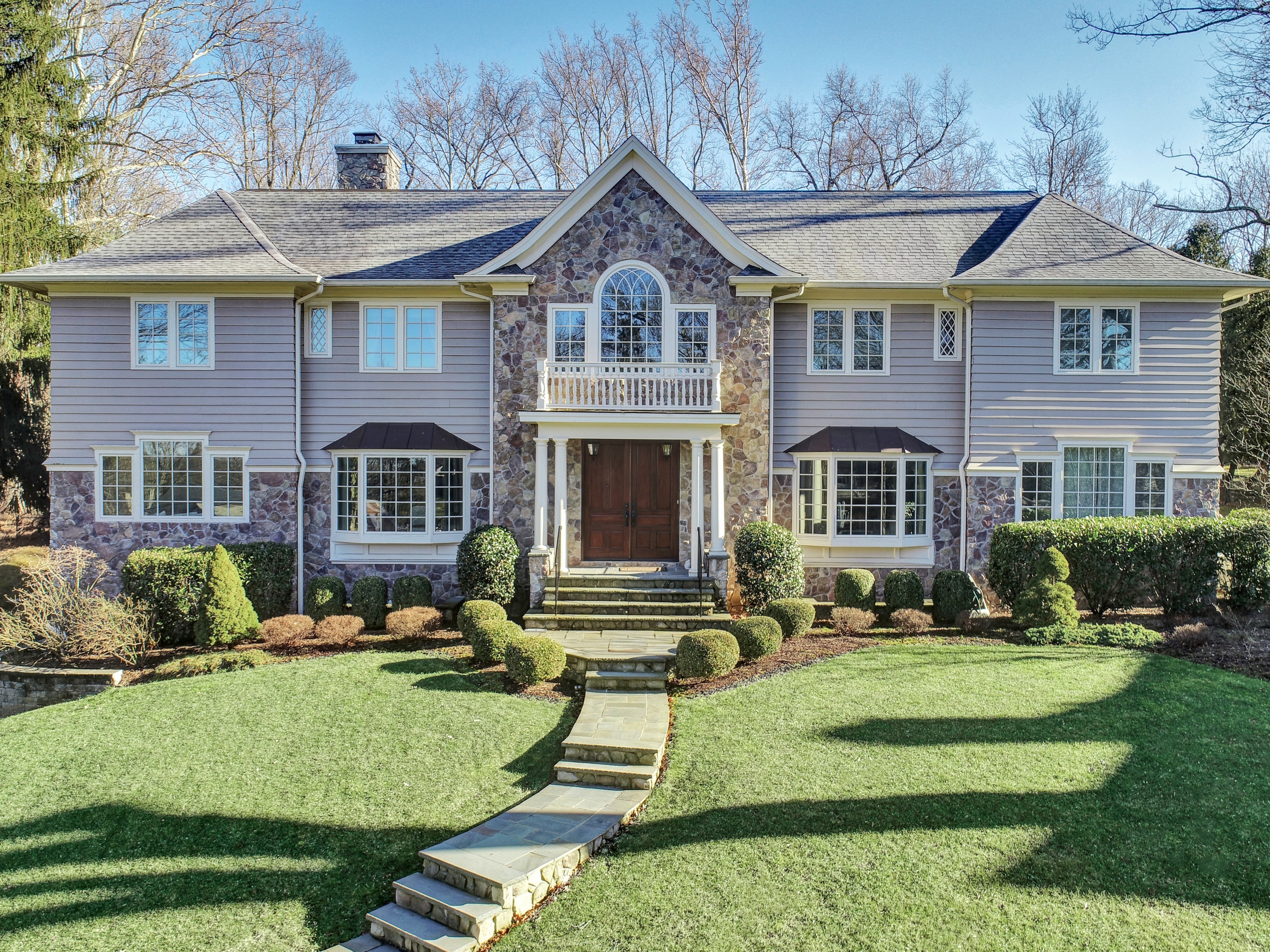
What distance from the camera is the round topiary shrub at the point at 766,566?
12.7 meters

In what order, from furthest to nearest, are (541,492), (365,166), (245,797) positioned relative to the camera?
1. (365,166)
2. (541,492)
3. (245,797)

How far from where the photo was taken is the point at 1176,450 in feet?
47.7

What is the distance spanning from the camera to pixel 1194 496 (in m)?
14.5

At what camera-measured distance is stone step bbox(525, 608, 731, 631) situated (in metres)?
12.0

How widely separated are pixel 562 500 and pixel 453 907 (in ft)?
27.6

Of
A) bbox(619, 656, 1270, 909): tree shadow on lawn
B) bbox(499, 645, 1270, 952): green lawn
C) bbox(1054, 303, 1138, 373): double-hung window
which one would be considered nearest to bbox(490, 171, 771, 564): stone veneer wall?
bbox(1054, 303, 1138, 373): double-hung window

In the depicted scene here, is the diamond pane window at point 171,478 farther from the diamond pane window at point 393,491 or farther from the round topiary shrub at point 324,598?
the diamond pane window at point 393,491

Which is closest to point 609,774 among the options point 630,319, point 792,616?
point 792,616

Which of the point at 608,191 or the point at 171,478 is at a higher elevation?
the point at 608,191

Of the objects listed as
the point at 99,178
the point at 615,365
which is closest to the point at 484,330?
the point at 615,365

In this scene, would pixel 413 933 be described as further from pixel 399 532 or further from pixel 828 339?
pixel 828 339

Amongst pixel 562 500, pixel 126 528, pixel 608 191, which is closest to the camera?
pixel 562 500

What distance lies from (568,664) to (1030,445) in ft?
31.8

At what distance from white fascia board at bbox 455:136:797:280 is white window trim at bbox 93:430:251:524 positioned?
214 inches
